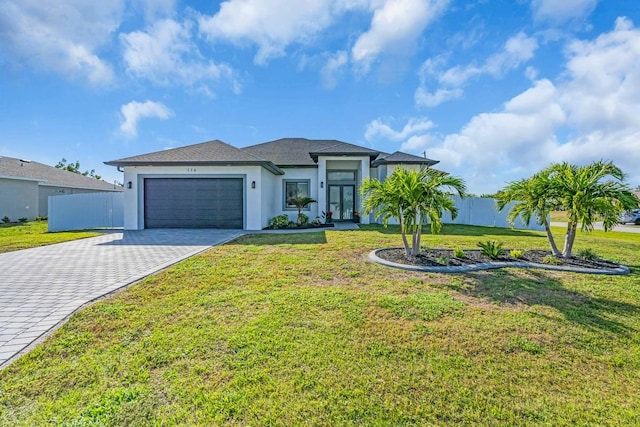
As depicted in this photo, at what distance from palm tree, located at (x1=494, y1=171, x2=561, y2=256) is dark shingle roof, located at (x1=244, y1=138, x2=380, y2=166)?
874 cm

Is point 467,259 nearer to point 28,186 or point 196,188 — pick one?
point 196,188

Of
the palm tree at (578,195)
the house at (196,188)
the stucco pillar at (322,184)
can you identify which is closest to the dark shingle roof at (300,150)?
the stucco pillar at (322,184)

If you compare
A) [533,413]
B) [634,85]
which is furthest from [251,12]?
[634,85]

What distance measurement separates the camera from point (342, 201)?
19.2 metres

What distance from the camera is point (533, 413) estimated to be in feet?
7.95

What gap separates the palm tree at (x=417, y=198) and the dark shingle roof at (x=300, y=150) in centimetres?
903

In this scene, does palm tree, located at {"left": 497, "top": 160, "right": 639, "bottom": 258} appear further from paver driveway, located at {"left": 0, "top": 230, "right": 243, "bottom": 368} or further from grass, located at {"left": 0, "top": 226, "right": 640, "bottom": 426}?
paver driveway, located at {"left": 0, "top": 230, "right": 243, "bottom": 368}

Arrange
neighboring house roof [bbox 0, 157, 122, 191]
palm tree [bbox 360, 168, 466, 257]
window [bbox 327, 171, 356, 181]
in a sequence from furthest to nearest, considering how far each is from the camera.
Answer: neighboring house roof [bbox 0, 157, 122, 191], window [bbox 327, 171, 356, 181], palm tree [bbox 360, 168, 466, 257]

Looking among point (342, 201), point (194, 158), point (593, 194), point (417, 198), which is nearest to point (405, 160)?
point (342, 201)

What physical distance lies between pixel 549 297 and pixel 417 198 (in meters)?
3.23

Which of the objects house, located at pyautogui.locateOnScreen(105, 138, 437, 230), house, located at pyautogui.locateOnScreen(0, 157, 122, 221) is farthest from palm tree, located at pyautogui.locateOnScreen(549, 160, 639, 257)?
house, located at pyautogui.locateOnScreen(0, 157, 122, 221)

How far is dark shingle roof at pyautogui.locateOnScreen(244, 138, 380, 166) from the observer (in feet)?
54.3

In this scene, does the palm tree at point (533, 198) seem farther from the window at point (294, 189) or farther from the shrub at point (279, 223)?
the window at point (294, 189)

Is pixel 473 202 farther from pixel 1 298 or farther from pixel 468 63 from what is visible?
pixel 1 298
